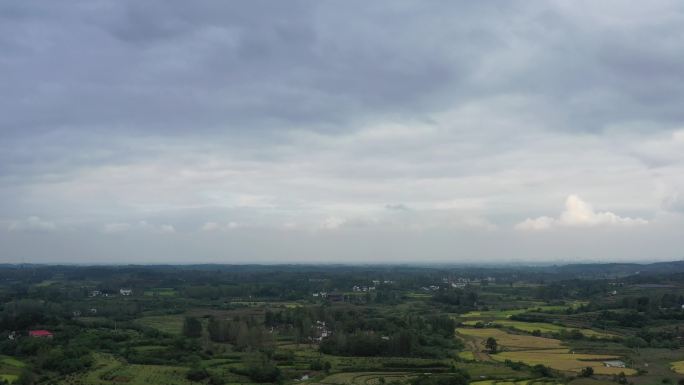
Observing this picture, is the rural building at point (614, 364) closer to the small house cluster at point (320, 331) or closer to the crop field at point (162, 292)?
the small house cluster at point (320, 331)

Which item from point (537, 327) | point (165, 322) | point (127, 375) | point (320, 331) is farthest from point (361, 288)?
point (127, 375)

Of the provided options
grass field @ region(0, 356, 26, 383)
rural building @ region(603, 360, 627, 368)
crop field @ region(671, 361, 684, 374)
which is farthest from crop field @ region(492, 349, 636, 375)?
→ grass field @ region(0, 356, 26, 383)

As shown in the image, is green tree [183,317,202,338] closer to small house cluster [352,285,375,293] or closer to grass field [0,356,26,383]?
grass field [0,356,26,383]

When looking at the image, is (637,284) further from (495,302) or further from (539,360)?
(539,360)

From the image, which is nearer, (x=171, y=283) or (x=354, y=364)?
(x=354, y=364)

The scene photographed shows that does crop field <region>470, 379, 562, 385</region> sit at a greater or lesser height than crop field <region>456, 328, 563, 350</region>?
greater

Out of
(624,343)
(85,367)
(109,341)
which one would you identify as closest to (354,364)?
(85,367)

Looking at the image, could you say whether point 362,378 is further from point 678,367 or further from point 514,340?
point 514,340
